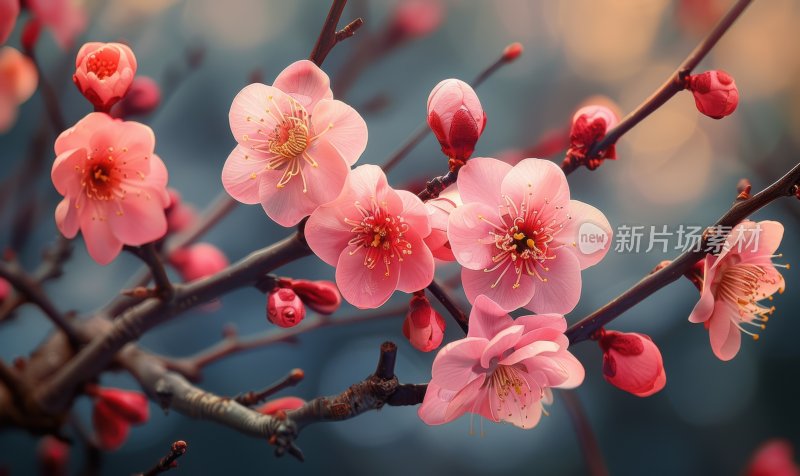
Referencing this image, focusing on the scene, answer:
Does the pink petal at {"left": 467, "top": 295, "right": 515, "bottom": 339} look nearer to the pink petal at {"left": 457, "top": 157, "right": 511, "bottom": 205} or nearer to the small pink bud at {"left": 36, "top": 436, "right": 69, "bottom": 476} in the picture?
the pink petal at {"left": 457, "top": 157, "right": 511, "bottom": 205}

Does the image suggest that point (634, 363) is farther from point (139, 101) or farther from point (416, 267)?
point (139, 101)

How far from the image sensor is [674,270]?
0.53 meters

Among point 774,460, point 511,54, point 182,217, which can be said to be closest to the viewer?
point 511,54

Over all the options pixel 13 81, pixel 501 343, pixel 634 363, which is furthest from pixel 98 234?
pixel 13 81

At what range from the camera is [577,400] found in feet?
3.39

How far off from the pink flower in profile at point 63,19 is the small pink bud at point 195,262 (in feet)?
1.29

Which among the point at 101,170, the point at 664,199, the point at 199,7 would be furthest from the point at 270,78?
→ the point at 664,199

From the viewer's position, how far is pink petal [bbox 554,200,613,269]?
1.62ft

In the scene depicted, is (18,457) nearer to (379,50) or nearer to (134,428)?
(134,428)

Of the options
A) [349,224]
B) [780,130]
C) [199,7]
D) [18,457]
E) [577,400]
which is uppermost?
[199,7]

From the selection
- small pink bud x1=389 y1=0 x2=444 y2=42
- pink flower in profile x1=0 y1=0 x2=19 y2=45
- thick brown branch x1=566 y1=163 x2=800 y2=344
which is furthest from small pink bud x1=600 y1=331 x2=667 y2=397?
pink flower in profile x1=0 y1=0 x2=19 y2=45

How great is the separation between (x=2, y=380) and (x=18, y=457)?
328 mm

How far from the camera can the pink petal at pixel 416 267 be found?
49 cm

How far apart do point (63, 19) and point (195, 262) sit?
449 millimetres
